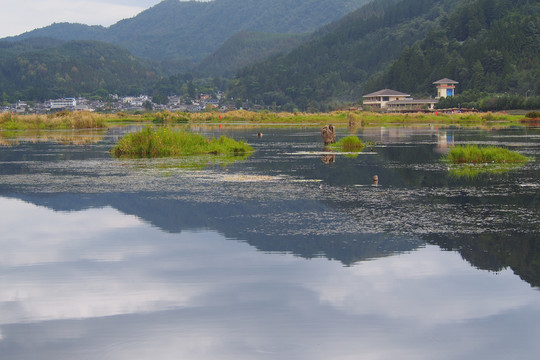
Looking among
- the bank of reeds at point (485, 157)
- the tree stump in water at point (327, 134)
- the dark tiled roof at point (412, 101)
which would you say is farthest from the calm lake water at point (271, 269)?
the dark tiled roof at point (412, 101)

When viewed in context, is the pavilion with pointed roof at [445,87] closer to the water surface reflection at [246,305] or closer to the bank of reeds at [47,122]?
the bank of reeds at [47,122]

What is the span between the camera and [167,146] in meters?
38.3

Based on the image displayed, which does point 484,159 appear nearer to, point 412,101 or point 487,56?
point 412,101

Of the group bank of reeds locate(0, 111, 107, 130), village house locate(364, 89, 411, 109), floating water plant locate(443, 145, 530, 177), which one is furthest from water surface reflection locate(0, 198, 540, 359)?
village house locate(364, 89, 411, 109)

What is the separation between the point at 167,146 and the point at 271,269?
86.6 feet

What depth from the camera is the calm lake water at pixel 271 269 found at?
9.05m

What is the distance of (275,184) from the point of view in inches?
977

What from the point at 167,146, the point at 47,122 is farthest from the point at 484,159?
the point at 47,122

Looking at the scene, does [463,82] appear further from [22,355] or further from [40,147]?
[22,355]

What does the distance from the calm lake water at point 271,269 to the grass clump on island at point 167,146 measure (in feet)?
42.1

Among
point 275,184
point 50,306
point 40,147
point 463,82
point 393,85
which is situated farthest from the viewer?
point 393,85

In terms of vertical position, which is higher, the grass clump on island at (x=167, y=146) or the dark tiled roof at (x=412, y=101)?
the dark tiled roof at (x=412, y=101)

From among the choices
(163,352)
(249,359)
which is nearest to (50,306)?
(163,352)

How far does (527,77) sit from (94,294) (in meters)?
153
